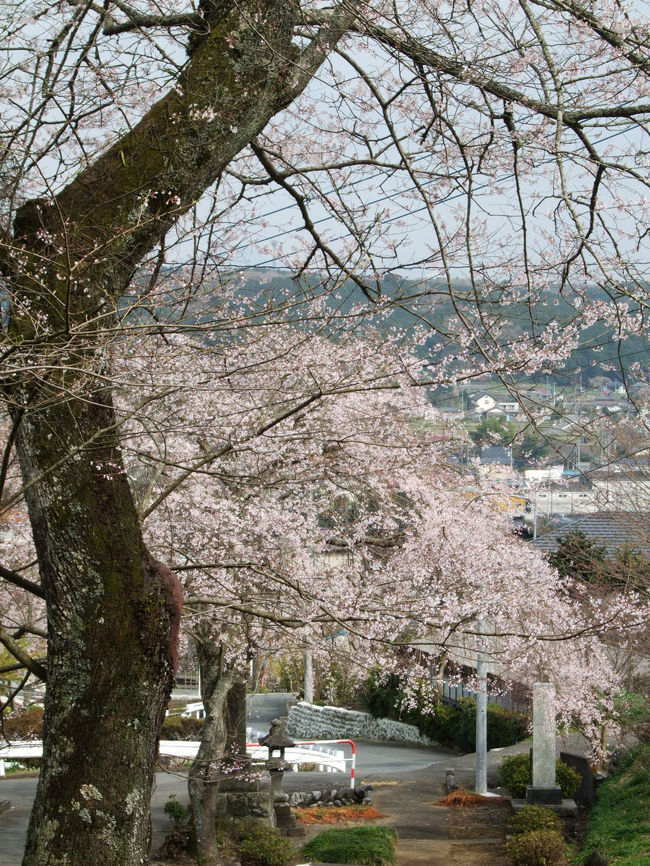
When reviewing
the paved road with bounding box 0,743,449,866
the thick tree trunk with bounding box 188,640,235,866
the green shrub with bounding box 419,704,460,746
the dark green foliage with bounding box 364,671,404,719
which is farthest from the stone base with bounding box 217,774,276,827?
the dark green foliage with bounding box 364,671,404,719

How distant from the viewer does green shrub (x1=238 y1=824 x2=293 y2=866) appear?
1081 cm

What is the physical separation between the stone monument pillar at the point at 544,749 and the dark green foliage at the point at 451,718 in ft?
14.0

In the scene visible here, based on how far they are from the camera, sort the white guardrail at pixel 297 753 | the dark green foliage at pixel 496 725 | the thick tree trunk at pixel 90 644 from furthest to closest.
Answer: the dark green foliage at pixel 496 725 → the white guardrail at pixel 297 753 → the thick tree trunk at pixel 90 644

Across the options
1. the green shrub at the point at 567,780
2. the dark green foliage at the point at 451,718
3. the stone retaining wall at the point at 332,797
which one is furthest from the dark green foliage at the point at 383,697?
the green shrub at the point at 567,780

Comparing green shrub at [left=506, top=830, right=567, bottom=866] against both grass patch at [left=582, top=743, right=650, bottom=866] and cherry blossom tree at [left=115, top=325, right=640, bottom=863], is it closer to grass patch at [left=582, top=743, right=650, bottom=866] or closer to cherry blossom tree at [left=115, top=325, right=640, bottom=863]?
grass patch at [left=582, top=743, right=650, bottom=866]

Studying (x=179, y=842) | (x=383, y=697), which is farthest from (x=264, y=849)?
(x=383, y=697)

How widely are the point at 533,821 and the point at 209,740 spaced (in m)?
4.64

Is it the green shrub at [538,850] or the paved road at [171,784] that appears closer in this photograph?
the green shrub at [538,850]

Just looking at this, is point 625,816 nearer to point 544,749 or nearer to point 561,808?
point 561,808

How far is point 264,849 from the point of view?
430 inches

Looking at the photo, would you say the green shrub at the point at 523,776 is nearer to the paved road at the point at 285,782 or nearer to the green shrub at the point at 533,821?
the green shrub at the point at 533,821

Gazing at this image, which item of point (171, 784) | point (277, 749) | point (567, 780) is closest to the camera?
point (567, 780)

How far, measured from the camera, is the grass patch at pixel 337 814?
14531 mm

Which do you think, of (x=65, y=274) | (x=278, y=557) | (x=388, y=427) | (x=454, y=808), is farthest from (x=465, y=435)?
(x=65, y=274)
